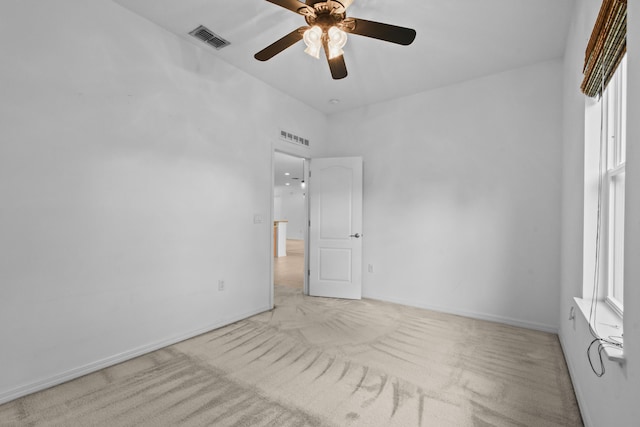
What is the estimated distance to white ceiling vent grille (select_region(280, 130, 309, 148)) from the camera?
404 cm

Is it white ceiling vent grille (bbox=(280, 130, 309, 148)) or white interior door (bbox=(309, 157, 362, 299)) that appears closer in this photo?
white ceiling vent grille (bbox=(280, 130, 309, 148))

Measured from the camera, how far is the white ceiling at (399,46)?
2.40 metres

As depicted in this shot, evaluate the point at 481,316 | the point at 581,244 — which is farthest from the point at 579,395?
the point at 481,316

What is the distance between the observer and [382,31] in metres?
1.88

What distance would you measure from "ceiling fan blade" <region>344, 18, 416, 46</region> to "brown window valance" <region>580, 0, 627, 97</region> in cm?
88

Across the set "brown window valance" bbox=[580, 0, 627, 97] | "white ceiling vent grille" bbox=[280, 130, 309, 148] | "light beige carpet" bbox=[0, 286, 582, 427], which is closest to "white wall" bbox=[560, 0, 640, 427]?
"brown window valance" bbox=[580, 0, 627, 97]

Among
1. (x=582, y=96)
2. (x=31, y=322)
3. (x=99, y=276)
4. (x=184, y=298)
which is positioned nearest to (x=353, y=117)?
(x=582, y=96)

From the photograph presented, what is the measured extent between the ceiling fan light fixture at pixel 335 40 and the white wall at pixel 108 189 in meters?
1.60

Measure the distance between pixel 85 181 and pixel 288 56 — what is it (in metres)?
2.18

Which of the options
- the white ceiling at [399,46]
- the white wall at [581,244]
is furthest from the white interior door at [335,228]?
the white wall at [581,244]

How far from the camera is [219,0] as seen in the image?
233 cm

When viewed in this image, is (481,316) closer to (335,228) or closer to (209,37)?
(335,228)

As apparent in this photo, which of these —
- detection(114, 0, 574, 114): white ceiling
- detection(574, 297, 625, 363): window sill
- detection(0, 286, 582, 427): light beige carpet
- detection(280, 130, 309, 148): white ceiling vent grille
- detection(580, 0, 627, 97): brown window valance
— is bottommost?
detection(0, 286, 582, 427): light beige carpet

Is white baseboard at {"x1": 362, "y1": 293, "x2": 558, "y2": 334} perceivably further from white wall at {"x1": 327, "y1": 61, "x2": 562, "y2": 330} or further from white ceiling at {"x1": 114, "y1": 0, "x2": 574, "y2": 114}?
white ceiling at {"x1": 114, "y1": 0, "x2": 574, "y2": 114}
